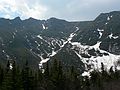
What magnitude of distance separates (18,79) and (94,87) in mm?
73841

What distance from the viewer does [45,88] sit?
9694 cm

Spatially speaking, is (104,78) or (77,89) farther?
(104,78)

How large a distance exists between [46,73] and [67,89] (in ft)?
35.4

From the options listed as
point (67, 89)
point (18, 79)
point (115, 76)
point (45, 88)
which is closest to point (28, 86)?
point (18, 79)

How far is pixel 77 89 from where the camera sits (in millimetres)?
116812

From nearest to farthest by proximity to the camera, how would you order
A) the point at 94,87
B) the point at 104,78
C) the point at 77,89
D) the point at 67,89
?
the point at 67,89 < the point at 77,89 < the point at 94,87 < the point at 104,78

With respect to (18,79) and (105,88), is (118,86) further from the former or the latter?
(18,79)

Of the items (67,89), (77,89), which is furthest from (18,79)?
(77,89)

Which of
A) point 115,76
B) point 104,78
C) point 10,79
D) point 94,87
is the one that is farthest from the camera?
point 115,76

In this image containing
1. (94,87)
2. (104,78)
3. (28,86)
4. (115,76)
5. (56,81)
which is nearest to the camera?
(28,86)

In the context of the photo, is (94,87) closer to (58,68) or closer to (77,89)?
(77,89)

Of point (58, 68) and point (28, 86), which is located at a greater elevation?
point (58, 68)

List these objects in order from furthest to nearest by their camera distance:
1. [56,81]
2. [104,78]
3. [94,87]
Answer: [104,78] < [94,87] < [56,81]

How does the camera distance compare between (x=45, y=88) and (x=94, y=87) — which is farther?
(x=94, y=87)
